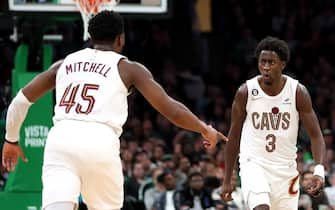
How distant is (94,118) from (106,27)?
0.71 meters

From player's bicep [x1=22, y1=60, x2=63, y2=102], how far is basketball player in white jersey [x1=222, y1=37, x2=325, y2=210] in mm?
2348

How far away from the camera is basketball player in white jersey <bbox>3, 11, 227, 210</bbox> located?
7352 millimetres

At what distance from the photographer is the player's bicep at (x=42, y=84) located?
307 inches

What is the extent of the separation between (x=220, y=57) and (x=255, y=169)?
13.6 metres

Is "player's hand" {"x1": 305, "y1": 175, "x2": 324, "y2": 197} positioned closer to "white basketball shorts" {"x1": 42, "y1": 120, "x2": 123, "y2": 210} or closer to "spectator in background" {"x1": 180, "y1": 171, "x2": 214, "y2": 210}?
"white basketball shorts" {"x1": 42, "y1": 120, "x2": 123, "y2": 210}

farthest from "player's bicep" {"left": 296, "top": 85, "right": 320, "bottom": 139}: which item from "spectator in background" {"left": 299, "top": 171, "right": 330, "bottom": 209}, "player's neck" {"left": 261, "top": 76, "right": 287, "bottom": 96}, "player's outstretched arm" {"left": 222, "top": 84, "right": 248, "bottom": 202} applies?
"spectator in background" {"left": 299, "top": 171, "right": 330, "bottom": 209}

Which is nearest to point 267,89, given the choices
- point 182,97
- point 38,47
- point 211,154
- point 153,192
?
point 38,47

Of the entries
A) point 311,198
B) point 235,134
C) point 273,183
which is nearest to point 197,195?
point 311,198

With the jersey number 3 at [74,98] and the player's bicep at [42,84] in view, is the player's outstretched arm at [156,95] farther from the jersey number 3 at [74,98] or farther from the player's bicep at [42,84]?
the player's bicep at [42,84]

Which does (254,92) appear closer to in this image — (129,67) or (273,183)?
(273,183)

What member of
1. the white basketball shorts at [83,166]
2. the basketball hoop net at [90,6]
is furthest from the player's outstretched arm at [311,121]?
the basketball hoop net at [90,6]

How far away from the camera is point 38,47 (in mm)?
13094

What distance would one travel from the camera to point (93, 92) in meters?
7.52

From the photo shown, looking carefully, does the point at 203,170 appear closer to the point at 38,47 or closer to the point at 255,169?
the point at 38,47
